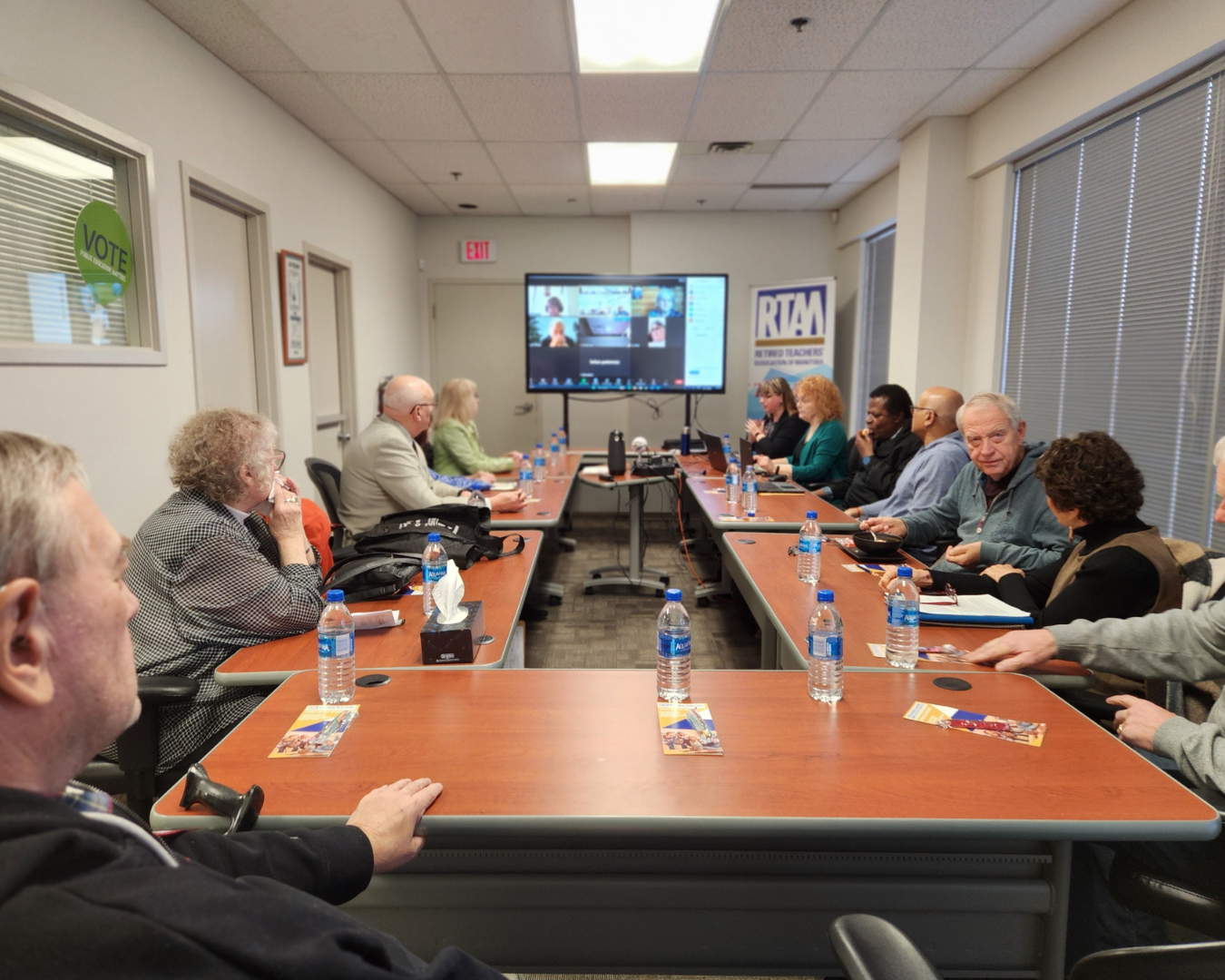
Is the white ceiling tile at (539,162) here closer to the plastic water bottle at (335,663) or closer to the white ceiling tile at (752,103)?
the white ceiling tile at (752,103)

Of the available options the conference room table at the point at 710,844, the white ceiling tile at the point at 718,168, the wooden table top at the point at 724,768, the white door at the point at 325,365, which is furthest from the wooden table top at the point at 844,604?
the white ceiling tile at the point at 718,168

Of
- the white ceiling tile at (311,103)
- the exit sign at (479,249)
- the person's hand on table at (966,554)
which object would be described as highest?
the white ceiling tile at (311,103)

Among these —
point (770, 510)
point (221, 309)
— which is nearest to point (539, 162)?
point (221, 309)

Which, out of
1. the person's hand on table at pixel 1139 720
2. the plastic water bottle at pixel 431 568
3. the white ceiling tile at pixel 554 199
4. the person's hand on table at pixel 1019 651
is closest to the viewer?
the person's hand on table at pixel 1139 720

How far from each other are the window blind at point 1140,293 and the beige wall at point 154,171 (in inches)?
160

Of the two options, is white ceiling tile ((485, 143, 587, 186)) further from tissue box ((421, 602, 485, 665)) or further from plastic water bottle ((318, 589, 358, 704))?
plastic water bottle ((318, 589, 358, 704))

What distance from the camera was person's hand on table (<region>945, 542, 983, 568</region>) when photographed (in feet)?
8.79

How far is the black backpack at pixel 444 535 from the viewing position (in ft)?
8.36

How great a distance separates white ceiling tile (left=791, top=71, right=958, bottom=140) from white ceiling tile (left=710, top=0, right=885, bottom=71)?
333mm

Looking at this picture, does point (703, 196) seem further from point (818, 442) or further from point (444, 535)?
point (444, 535)

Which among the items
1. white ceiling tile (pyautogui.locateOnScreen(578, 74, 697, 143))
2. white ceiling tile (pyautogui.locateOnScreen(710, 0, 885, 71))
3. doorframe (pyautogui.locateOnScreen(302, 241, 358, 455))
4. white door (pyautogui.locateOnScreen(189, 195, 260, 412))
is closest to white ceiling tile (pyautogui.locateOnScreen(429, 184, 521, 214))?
doorframe (pyautogui.locateOnScreen(302, 241, 358, 455))

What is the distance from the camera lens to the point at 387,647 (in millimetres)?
1859

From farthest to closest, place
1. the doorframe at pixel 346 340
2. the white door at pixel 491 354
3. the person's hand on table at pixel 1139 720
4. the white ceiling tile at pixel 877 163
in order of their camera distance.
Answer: the white door at pixel 491 354 → the doorframe at pixel 346 340 → the white ceiling tile at pixel 877 163 → the person's hand on table at pixel 1139 720

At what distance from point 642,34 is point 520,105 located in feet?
3.51
